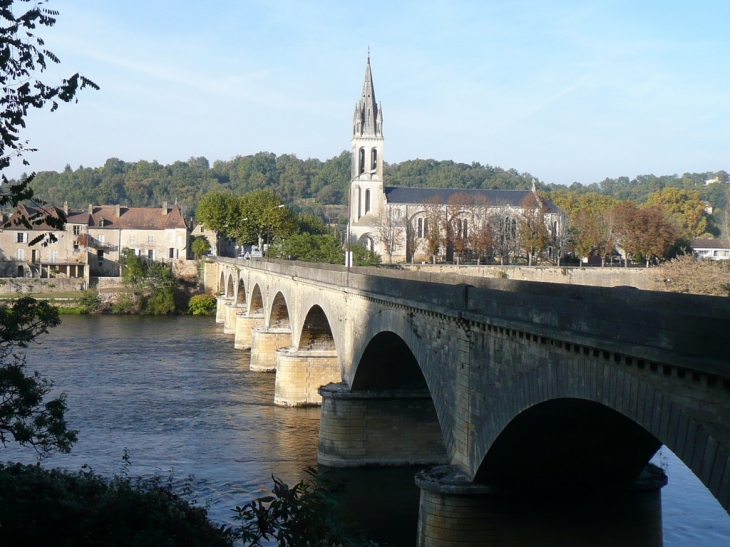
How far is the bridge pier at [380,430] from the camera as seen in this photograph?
91.8 feet

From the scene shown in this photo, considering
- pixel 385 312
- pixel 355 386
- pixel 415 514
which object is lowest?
pixel 415 514

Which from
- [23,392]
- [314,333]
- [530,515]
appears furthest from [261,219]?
[23,392]

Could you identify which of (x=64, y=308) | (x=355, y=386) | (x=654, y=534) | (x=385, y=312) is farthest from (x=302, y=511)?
(x=64, y=308)

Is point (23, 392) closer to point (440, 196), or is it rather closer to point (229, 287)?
point (229, 287)

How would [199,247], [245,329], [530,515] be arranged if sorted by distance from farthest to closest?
[199,247] → [245,329] → [530,515]

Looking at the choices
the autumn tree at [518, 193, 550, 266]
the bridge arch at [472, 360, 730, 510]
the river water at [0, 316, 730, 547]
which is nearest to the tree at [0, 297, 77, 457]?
the bridge arch at [472, 360, 730, 510]

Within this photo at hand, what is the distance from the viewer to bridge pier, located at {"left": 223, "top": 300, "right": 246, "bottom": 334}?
69.6 m

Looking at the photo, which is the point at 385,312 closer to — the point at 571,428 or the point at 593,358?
the point at 571,428

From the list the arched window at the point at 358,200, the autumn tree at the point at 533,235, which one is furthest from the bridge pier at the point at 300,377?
the arched window at the point at 358,200

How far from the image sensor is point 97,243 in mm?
101000

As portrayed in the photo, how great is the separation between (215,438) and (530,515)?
53.2 ft

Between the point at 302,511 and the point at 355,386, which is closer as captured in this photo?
the point at 302,511

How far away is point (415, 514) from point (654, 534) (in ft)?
22.0

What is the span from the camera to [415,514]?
23.6 meters
